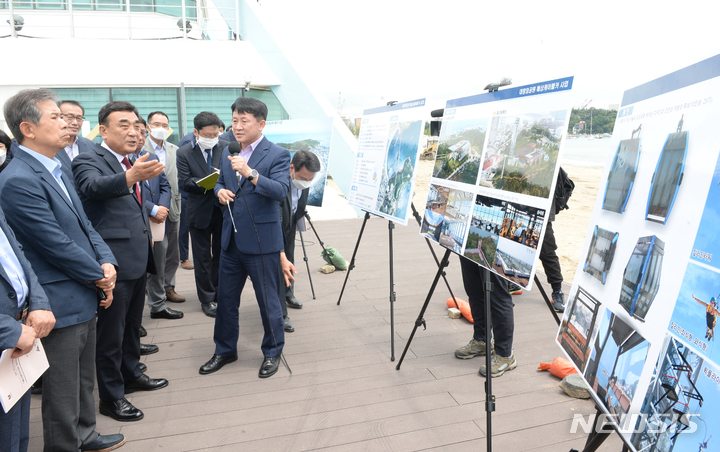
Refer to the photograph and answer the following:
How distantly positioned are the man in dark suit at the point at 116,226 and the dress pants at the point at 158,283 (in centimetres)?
131

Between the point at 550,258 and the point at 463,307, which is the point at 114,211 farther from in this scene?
the point at 550,258

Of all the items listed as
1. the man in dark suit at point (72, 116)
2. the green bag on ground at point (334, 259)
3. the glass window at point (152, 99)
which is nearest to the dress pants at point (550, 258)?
the green bag on ground at point (334, 259)

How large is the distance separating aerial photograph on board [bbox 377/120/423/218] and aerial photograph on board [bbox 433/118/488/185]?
20 cm

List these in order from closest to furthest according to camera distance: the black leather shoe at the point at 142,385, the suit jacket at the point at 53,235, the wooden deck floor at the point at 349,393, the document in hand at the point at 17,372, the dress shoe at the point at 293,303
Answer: the document in hand at the point at 17,372, the suit jacket at the point at 53,235, the wooden deck floor at the point at 349,393, the black leather shoe at the point at 142,385, the dress shoe at the point at 293,303

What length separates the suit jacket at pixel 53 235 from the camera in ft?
5.70

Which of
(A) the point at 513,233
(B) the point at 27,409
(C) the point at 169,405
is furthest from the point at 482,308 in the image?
(B) the point at 27,409

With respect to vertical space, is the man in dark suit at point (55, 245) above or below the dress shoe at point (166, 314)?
above

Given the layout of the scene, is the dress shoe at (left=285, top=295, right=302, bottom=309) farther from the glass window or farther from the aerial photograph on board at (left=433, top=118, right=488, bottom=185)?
the glass window

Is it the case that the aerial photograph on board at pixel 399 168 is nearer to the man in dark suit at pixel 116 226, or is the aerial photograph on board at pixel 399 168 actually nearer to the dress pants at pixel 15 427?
the man in dark suit at pixel 116 226

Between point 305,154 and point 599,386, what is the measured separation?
2.80 meters

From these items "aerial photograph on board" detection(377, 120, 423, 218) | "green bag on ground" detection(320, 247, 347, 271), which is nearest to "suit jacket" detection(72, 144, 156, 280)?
"aerial photograph on board" detection(377, 120, 423, 218)

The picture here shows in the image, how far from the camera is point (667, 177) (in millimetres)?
1136

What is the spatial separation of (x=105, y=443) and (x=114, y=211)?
1.14m

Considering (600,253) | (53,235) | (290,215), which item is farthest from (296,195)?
(600,253)
